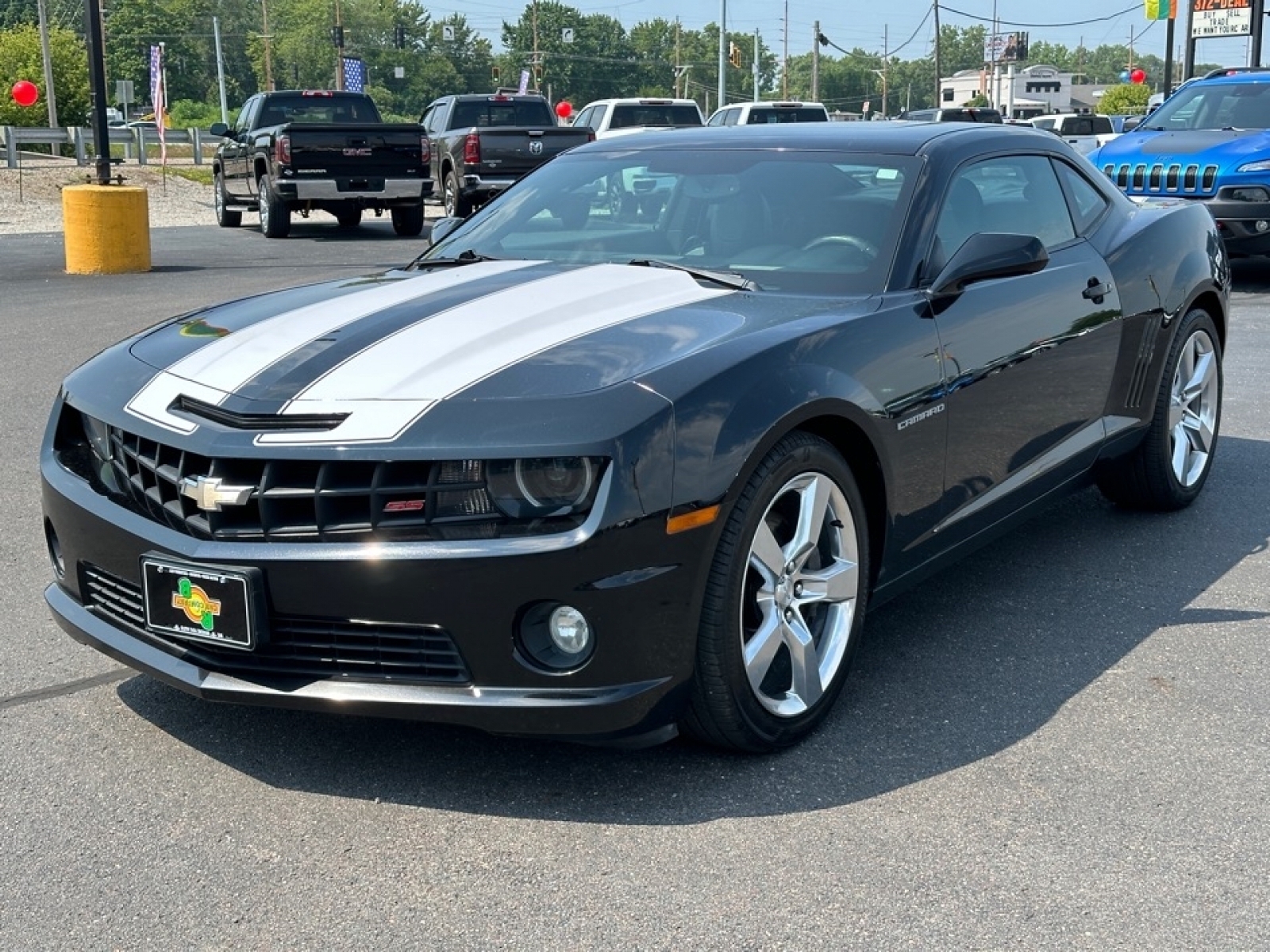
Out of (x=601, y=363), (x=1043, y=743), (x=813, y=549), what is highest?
(x=601, y=363)

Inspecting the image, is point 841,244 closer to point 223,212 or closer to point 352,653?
point 352,653

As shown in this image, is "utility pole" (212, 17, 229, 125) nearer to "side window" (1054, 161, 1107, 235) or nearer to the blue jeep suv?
the blue jeep suv

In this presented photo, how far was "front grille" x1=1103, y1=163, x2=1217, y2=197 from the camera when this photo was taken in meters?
13.0

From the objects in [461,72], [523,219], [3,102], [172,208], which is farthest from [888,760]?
[461,72]

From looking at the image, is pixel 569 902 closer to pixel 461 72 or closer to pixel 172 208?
pixel 172 208

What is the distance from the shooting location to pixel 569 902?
9.45 feet

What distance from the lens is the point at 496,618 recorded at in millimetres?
3107

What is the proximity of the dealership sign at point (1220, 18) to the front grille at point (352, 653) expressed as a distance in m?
36.7

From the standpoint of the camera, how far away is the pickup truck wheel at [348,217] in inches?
806

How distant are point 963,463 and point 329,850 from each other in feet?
6.93

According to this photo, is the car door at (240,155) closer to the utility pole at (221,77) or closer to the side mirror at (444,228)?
the side mirror at (444,228)

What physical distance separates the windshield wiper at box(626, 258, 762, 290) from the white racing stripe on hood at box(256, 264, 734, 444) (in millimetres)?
57

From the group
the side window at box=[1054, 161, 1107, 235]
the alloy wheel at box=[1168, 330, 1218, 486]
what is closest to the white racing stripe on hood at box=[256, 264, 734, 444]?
the side window at box=[1054, 161, 1107, 235]

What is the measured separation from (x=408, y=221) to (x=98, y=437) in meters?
16.7
